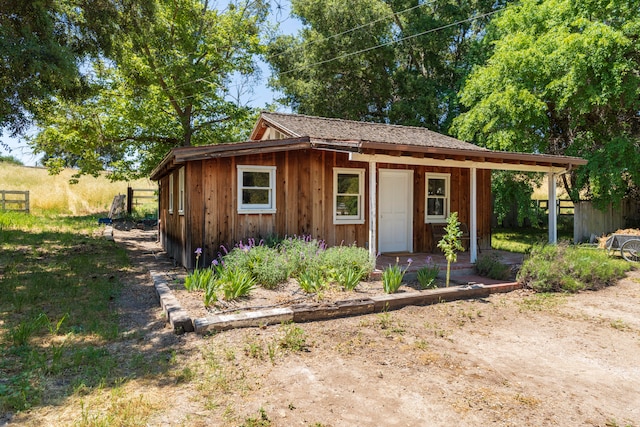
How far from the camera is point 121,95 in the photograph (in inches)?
666

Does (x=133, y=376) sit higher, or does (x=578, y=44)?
(x=578, y=44)

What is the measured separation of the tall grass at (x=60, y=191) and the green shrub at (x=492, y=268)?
21906mm

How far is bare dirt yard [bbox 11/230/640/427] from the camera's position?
321cm

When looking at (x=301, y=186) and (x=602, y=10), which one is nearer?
(x=301, y=186)

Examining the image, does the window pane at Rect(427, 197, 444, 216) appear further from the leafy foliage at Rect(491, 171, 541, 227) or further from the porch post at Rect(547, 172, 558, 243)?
the leafy foliage at Rect(491, 171, 541, 227)

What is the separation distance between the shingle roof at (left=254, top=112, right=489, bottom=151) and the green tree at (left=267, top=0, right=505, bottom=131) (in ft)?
28.5

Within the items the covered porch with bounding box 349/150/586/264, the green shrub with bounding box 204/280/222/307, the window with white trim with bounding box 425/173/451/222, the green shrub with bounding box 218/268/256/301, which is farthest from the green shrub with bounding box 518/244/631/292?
the green shrub with bounding box 204/280/222/307

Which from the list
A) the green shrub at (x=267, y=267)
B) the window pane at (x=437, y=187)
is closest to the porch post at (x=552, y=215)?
the window pane at (x=437, y=187)

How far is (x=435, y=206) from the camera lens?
11.3 metres

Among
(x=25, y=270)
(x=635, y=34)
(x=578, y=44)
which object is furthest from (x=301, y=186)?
(x=635, y=34)

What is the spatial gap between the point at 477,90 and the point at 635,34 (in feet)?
17.7

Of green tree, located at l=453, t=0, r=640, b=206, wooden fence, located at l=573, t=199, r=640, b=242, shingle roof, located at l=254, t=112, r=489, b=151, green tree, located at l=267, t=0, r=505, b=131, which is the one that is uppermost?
green tree, located at l=267, t=0, r=505, b=131

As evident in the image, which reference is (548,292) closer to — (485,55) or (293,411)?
(293,411)

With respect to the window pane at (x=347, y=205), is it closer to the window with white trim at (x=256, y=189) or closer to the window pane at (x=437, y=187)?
the window with white trim at (x=256, y=189)
